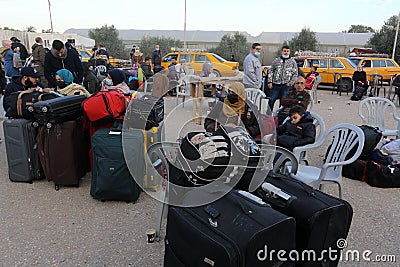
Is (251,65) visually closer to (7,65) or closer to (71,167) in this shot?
(71,167)

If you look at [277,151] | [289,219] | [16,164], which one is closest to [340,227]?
[289,219]

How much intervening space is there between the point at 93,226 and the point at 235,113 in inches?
63.4

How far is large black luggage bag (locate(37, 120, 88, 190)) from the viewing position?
3.34m

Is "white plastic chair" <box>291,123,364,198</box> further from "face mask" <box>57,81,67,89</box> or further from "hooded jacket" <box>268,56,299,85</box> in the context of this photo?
"face mask" <box>57,81,67,89</box>

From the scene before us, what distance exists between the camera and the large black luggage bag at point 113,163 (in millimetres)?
3062

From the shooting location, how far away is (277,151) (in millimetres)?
2547

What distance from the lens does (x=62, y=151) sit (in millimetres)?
3363

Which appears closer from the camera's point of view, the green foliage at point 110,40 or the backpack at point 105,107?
the backpack at point 105,107

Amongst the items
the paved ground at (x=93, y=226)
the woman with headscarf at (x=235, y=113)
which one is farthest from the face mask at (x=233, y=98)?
the paved ground at (x=93, y=226)

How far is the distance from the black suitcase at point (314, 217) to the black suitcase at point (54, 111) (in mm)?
2336

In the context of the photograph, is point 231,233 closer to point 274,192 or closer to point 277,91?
point 274,192

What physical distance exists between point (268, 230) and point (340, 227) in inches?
22.8

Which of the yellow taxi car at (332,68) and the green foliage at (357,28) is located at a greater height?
the green foliage at (357,28)

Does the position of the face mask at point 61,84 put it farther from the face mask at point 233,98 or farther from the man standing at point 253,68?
the man standing at point 253,68
